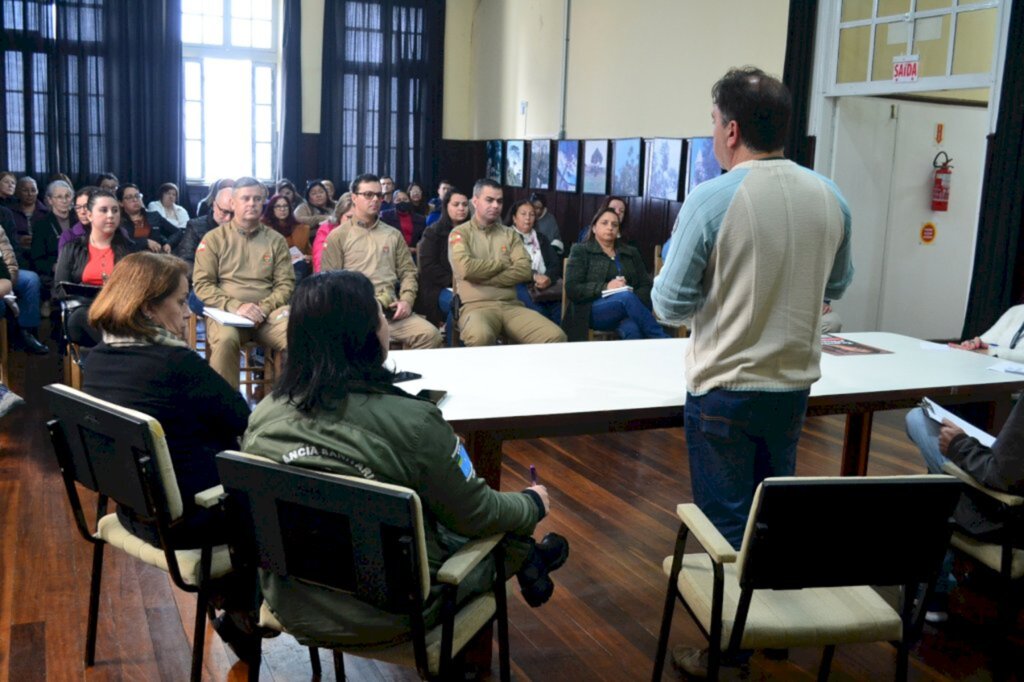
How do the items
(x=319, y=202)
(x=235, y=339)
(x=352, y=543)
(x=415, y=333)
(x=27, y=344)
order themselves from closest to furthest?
(x=352, y=543) < (x=235, y=339) < (x=415, y=333) < (x=27, y=344) < (x=319, y=202)

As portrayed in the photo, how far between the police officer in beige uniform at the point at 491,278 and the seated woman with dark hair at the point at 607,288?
0.35m

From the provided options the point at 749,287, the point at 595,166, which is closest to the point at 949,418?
the point at 749,287

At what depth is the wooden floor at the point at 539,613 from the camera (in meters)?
2.66

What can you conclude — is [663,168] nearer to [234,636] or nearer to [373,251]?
[373,251]

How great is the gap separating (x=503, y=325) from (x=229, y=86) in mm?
8145

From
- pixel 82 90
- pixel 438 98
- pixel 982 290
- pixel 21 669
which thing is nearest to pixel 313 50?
pixel 438 98

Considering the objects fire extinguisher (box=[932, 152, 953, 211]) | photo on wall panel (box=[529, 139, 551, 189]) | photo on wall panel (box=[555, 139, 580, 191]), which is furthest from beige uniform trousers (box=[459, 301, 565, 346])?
photo on wall panel (box=[529, 139, 551, 189])

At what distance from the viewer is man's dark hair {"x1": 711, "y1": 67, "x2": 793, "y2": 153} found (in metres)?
2.24

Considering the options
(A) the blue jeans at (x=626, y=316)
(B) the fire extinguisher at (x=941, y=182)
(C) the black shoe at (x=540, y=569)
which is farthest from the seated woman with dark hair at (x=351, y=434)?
(B) the fire extinguisher at (x=941, y=182)

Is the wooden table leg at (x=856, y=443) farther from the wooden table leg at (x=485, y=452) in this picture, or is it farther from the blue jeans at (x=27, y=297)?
the blue jeans at (x=27, y=297)

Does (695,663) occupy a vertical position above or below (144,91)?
below

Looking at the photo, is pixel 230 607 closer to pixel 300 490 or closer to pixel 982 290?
pixel 300 490

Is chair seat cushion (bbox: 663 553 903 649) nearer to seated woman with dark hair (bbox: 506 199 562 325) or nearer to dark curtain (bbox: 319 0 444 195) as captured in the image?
seated woman with dark hair (bbox: 506 199 562 325)

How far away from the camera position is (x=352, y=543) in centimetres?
182
